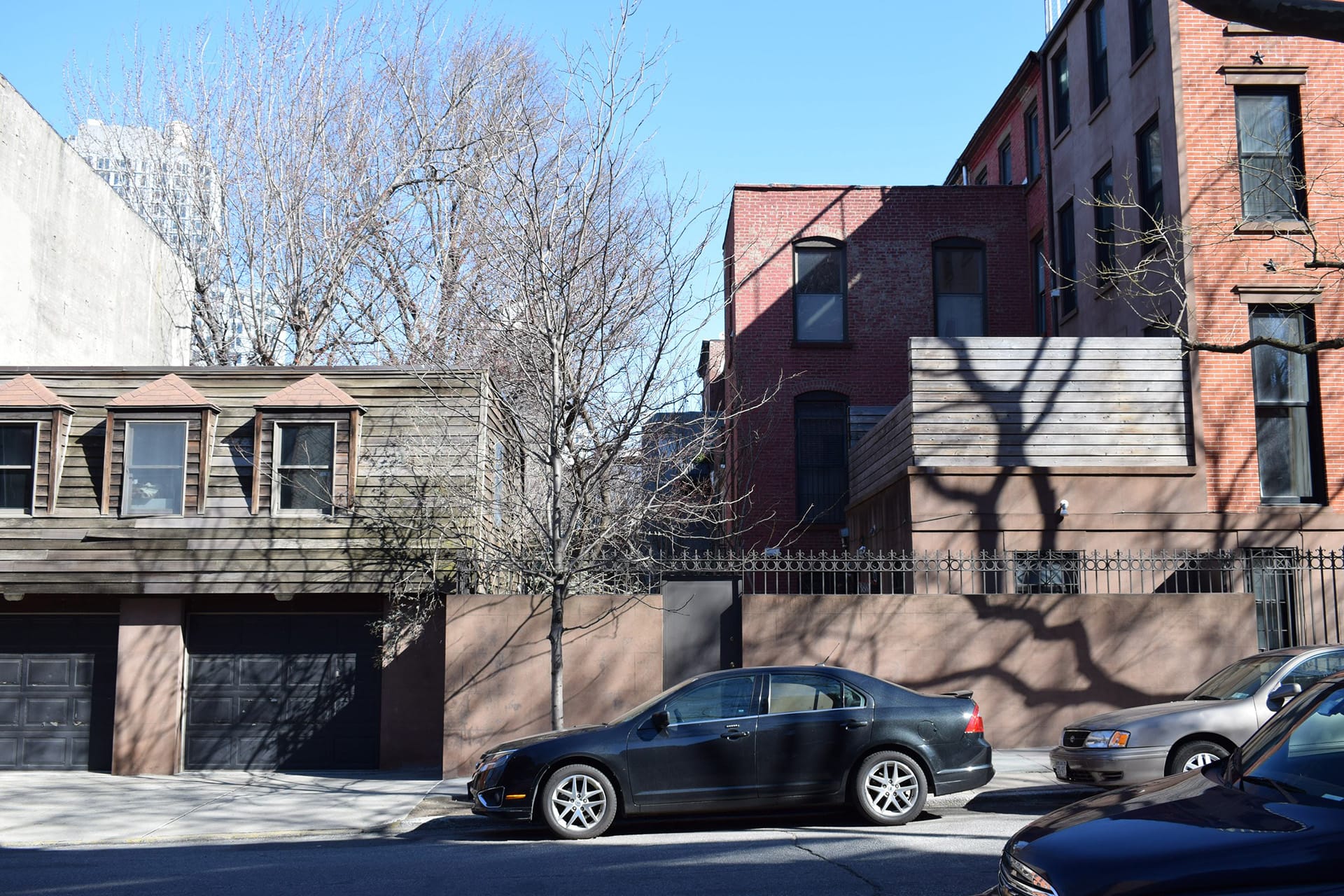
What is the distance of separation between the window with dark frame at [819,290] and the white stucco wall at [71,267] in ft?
46.6

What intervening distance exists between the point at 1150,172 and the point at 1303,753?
1602 cm

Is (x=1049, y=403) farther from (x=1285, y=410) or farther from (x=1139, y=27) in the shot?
(x=1139, y=27)

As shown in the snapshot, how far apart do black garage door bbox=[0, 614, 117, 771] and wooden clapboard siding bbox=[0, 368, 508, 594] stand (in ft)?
2.99

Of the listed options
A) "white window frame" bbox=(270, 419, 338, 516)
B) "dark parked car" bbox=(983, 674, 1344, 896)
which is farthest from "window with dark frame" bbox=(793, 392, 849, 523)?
"dark parked car" bbox=(983, 674, 1344, 896)

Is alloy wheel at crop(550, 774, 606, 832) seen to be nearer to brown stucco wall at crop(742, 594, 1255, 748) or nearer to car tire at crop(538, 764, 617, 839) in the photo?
car tire at crop(538, 764, 617, 839)

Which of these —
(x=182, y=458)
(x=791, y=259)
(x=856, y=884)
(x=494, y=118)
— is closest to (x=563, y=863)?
(x=856, y=884)

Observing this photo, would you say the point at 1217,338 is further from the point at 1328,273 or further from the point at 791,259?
the point at 791,259

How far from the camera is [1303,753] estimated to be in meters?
5.06

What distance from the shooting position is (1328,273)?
17484 millimetres

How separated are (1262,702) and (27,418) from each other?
16.0 metres

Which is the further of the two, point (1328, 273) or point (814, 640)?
point (1328, 273)

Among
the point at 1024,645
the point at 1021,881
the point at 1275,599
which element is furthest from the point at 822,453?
the point at 1021,881

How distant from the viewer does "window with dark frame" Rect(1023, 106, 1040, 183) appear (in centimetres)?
2638

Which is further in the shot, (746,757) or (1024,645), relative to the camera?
(1024,645)
